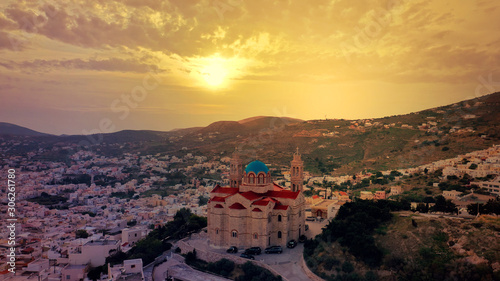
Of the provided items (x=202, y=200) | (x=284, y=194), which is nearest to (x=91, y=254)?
(x=284, y=194)

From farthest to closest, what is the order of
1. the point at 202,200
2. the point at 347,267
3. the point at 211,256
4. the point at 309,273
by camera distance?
the point at 202,200, the point at 211,256, the point at 309,273, the point at 347,267

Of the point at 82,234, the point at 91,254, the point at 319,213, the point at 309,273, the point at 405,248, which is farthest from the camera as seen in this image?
the point at 82,234

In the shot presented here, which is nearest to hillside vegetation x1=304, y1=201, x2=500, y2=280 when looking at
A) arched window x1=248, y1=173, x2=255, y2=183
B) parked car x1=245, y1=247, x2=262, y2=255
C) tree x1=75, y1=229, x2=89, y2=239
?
parked car x1=245, y1=247, x2=262, y2=255

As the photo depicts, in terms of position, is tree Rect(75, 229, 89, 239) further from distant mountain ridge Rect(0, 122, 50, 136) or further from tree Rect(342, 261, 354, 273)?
distant mountain ridge Rect(0, 122, 50, 136)

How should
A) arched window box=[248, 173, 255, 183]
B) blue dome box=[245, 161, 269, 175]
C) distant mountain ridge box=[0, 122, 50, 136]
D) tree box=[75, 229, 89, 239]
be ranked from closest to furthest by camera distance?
blue dome box=[245, 161, 269, 175]
arched window box=[248, 173, 255, 183]
tree box=[75, 229, 89, 239]
distant mountain ridge box=[0, 122, 50, 136]

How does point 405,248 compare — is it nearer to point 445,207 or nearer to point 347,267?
point 347,267

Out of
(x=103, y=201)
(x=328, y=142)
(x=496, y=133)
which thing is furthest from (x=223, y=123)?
(x=496, y=133)

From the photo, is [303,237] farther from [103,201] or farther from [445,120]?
[445,120]

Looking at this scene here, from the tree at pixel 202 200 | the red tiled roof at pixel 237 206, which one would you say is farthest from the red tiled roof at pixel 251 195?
the tree at pixel 202 200
